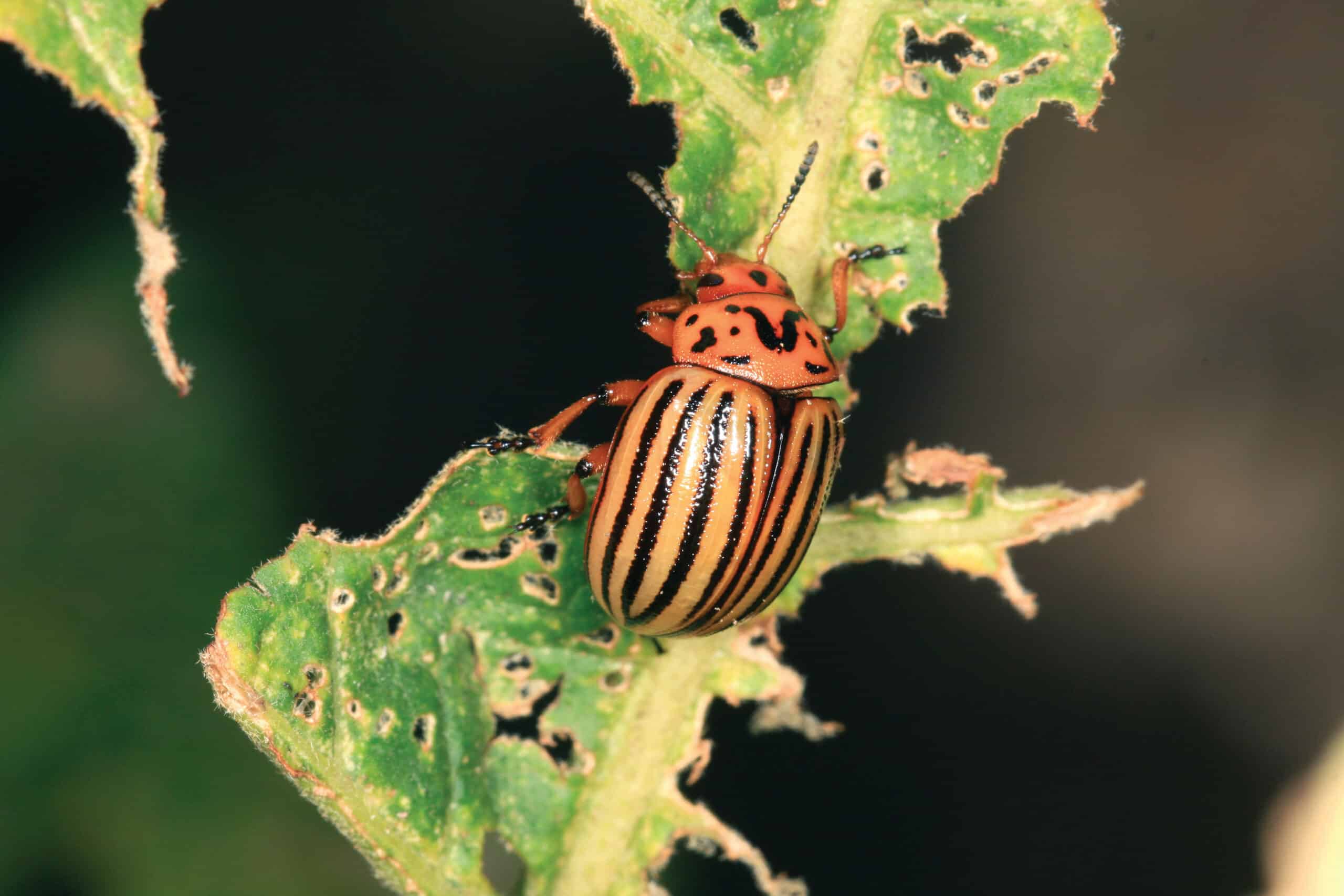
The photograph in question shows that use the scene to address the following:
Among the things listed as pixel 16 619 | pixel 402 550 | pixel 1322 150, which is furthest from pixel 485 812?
pixel 1322 150

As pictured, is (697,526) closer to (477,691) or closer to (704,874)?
(477,691)

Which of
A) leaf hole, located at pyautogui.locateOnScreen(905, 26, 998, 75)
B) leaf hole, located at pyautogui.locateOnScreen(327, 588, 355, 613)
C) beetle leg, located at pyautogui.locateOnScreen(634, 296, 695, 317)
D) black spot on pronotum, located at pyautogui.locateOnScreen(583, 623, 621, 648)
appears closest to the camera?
leaf hole, located at pyautogui.locateOnScreen(327, 588, 355, 613)

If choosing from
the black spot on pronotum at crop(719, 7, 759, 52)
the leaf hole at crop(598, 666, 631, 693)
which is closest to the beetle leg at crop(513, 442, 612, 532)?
the leaf hole at crop(598, 666, 631, 693)

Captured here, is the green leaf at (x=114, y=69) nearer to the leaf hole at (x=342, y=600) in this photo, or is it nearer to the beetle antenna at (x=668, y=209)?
the leaf hole at (x=342, y=600)

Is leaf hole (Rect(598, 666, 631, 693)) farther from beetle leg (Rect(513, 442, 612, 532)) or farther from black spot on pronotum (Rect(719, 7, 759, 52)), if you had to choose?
black spot on pronotum (Rect(719, 7, 759, 52))

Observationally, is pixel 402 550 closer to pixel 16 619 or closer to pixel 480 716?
pixel 480 716

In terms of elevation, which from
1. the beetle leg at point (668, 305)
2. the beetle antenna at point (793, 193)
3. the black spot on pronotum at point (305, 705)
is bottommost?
the black spot on pronotum at point (305, 705)

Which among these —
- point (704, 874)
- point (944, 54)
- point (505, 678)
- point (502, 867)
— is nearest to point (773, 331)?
point (944, 54)

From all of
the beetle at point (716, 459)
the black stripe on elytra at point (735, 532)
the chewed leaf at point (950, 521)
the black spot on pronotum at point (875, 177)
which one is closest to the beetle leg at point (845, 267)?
the beetle at point (716, 459)
